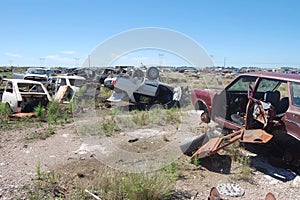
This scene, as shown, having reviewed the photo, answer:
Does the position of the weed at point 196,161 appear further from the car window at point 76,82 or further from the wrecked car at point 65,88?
the car window at point 76,82

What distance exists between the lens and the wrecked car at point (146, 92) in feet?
33.9

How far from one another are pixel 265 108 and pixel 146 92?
21.3 feet

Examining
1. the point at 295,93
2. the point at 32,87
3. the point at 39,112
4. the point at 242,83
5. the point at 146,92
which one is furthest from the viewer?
the point at 146,92

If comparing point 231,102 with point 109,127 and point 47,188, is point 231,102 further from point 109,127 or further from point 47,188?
point 47,188

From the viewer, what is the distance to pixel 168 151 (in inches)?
209

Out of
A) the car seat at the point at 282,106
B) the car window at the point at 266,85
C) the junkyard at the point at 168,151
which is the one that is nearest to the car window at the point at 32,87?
the junkyard at the point at 168,151

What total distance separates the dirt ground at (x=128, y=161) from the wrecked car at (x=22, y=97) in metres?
2.07

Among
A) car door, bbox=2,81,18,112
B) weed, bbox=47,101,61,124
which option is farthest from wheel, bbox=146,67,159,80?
car door, bbox=2,81,18,112

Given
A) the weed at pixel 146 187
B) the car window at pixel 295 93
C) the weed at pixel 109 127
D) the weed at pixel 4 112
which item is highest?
the car window at pixel 295 93

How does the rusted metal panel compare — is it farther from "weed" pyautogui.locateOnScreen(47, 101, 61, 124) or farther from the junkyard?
"weed" pyautogui.locateOnScreen(47, 101, 61, 124)

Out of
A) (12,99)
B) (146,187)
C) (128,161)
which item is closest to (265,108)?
(146,187)

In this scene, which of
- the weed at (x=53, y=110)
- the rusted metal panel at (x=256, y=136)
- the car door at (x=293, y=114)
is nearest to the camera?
the car door at (x=293, y=114)

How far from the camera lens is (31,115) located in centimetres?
814

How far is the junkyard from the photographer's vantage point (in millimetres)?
3568
